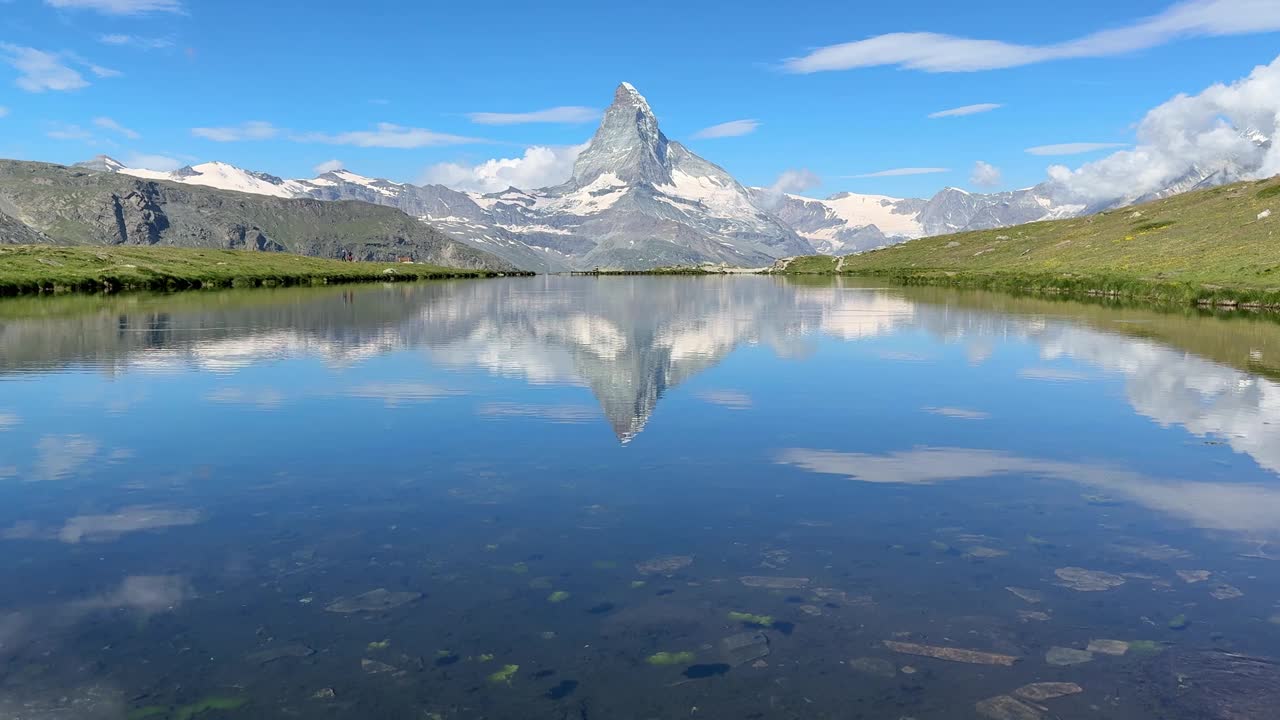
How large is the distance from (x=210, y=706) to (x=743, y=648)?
23.2 ft

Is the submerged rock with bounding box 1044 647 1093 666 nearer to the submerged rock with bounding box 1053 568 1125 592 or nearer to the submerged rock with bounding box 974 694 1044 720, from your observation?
the submerged rock with bounding box 974 694 1044 720

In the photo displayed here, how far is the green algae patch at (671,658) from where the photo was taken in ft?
42.7

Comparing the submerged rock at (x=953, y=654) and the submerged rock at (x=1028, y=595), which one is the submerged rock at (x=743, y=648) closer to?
the submerged rock at (x=953, y=654)

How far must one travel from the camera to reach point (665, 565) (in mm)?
16812

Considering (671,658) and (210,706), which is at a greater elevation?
(671,658)

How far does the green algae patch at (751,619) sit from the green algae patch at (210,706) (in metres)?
6.99

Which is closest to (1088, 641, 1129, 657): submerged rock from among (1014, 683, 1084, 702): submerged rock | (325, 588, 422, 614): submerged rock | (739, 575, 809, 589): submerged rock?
(1014, 683, 1084, 702): submerged rock

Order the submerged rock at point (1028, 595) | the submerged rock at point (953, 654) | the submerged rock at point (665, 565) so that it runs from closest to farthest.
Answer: the submerged rock at point (953, 654), the submerged rock at point (1028, 595), the submerged rock at point (665, 565)

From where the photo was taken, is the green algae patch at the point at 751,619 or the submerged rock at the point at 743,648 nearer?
the submerged rock at the point at 743,648

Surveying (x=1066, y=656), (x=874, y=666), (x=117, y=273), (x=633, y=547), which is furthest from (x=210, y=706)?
(x=117, y=273)

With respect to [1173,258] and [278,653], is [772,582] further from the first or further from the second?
[1173,258]

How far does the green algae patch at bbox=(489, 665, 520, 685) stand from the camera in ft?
40.6

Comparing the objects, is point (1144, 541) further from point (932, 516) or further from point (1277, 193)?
point (1277, 193)

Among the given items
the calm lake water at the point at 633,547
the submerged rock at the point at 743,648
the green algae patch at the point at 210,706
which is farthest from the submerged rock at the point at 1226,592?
the green algae patch at the point at 210,706
